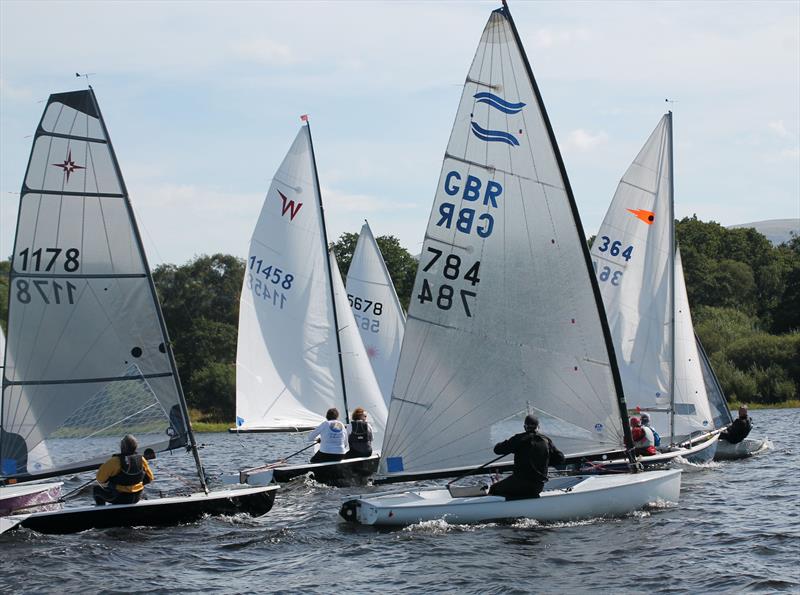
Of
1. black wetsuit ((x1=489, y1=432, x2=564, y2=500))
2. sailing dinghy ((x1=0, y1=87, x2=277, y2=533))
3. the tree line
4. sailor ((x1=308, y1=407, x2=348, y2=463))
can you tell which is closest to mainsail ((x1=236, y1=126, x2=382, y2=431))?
sailor ((x1=308, y1=407, x2=348, y2=463))

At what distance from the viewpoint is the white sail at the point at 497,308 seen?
49.8 feet

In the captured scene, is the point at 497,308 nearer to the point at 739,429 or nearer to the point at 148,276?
the point at 148,276

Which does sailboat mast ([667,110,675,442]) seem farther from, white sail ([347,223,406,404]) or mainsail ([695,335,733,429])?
white sail ([347,223,406,404])

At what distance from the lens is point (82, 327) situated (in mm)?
15977

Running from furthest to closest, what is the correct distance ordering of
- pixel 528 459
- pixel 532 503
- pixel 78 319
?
1. pixel 78 319
2. pixel 532 503
3. pixel 528 459

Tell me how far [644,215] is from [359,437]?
882 cm

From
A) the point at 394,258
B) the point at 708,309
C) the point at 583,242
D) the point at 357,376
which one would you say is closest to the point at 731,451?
the point at 357,376

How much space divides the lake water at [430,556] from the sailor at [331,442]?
3323 mm

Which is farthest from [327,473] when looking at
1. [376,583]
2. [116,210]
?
[376,583]

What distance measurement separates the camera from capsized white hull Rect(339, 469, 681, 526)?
14352mm

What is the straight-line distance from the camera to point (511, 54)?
1511 centimetres

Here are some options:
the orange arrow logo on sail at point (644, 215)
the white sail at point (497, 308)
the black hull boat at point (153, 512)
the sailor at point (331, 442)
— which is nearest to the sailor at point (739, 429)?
the orange arrow logo on sail at point (644, 215)

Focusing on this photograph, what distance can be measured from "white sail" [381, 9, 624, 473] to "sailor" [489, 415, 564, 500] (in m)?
0.80

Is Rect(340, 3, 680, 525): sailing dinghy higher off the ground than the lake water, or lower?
higher
